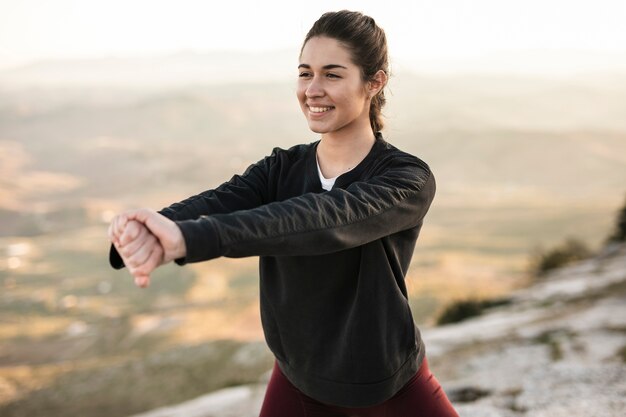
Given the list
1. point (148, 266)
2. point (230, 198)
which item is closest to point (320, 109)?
point (230, 198)

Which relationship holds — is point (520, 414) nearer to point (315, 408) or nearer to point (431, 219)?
point (315, 408)

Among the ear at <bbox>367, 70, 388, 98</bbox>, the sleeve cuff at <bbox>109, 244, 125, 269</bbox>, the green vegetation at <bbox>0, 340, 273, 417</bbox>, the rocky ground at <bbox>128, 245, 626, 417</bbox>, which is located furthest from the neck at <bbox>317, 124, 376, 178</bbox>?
the green vegetation at <bbox>0, 340, 273, 417</bbox>

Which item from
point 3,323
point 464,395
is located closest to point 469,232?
point 3,323

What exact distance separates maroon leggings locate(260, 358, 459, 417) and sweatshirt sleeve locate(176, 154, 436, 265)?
0.64 meters

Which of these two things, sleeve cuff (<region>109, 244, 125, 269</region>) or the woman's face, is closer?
sleeve cuff (<region>109, 244, 125, 269</region>)

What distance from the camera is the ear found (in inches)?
86.2

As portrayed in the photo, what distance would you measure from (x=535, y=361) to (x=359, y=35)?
3722 mm

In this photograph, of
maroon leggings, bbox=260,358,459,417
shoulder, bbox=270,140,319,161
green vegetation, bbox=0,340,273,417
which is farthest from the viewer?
green vegetation, bbox=0,340,273,417

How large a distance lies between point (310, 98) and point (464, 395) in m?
3.04

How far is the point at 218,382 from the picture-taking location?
997cm

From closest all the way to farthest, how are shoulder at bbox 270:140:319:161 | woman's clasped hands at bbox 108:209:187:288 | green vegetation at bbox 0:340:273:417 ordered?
woman's clasped hands at bbox 108:209:187:288, shoulder at bbox 270:140:319:161, green vegetation at bbox 0:340:273:417

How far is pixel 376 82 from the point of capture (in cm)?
221

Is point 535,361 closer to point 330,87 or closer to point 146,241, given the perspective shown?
point 330,87

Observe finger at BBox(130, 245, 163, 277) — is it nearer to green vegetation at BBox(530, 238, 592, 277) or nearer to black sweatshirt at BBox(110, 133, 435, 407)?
black sweatshirt at BBox(110, 133, 435, 407)
